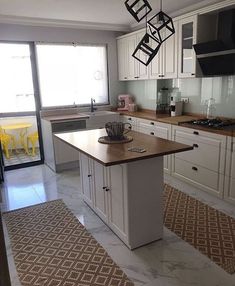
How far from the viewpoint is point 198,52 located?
339cm

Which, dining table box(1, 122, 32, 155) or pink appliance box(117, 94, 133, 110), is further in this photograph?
pink appliance box(117, 94, 133, 110)

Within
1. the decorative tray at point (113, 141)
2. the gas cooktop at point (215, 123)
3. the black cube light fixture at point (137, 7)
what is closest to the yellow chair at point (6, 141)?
the decorative tray at point (113, 141)

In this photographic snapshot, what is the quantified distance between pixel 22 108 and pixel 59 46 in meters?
1.33

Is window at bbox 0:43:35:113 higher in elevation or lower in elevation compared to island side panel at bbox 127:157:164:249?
higher

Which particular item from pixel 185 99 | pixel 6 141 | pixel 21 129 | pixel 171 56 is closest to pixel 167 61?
pixel 171 56

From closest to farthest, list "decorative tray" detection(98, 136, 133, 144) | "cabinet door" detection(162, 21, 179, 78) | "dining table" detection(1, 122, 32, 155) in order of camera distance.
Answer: "decorative tray" detection(98, 136, 133, 144) → "cabinet door" detection(162, 21, 179, 78) → "dining table" detection(1, 122, 32, 155)

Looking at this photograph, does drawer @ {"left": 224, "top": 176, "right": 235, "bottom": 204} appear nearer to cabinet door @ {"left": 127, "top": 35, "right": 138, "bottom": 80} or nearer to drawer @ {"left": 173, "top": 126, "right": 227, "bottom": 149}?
drawer @ {"left": 173, "top": 126, "right": 227, "bottom": 149}

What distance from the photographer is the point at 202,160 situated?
3348 mm

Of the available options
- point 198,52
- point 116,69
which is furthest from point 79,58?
point 198,52

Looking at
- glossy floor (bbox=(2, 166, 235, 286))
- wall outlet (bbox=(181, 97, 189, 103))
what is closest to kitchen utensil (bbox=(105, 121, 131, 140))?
glossy floor (bbox=(2, 166, 235, 286))

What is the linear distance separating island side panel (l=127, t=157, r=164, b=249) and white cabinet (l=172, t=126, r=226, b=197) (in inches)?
45.4

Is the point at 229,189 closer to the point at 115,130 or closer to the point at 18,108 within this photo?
the point at 115,130

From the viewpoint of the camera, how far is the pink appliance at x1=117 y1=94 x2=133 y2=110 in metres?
5.32

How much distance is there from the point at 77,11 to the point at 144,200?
9.97 ft
